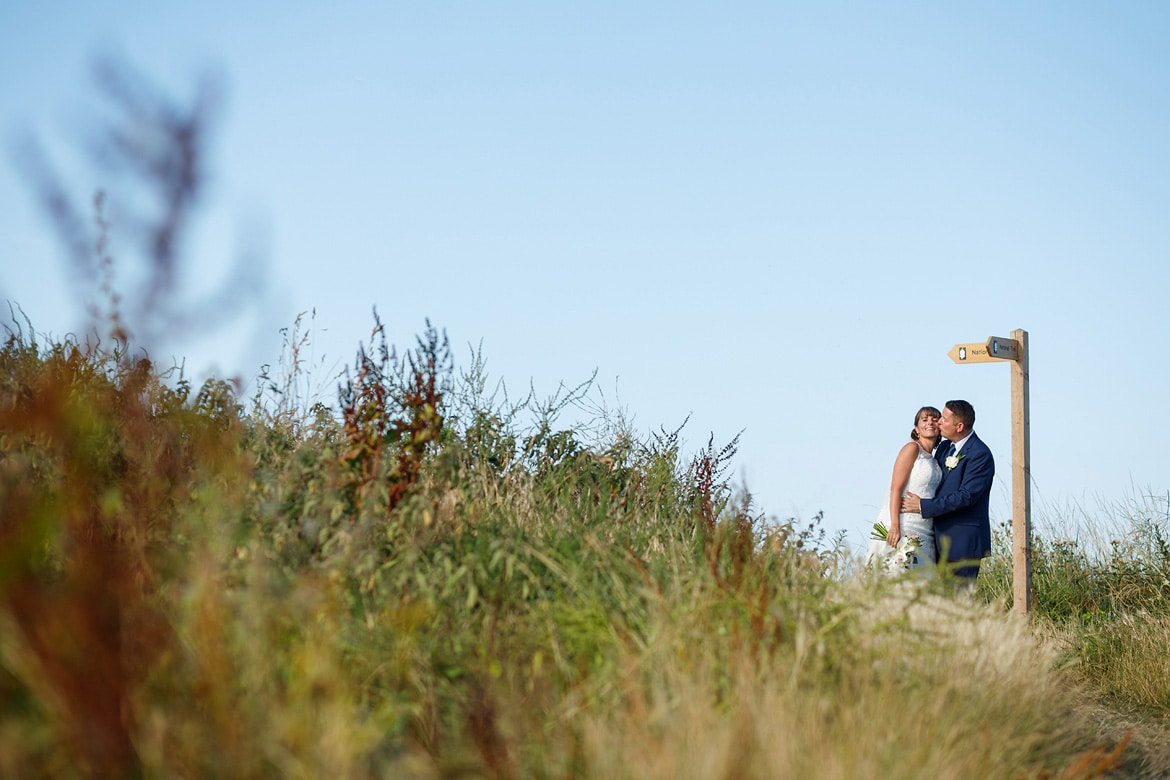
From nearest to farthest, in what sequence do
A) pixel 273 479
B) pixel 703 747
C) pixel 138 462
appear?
pixel 703 747 → pixel 273 479 → pixel 138 462

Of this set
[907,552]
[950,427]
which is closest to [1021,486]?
[950,427]

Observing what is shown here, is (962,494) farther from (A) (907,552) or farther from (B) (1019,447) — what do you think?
(B) (1019,447)

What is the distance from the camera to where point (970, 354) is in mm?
9273

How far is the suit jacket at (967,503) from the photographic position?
8.18 m

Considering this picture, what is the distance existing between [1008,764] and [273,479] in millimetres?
3654

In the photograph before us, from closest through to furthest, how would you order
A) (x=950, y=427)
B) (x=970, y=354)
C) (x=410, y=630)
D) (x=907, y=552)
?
(x=410, y=630)
(x=907, y=552)
(x=950, y=427)
(x=970, y=354)

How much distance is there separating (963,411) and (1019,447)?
1344 millimetres

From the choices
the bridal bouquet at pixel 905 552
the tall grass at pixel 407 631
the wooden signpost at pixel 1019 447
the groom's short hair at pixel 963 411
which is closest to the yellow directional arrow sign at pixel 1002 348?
the wooden signpost at pixel 1019 447

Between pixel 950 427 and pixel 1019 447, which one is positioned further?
pixel 1019 447

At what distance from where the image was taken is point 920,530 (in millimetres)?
8461

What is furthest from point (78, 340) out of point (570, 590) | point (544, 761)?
point (544, 761)

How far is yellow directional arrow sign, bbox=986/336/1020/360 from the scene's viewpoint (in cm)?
913

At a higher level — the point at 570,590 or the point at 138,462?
the point at 138,462

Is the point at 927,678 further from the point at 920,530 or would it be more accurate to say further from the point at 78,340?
the point at 78,340
